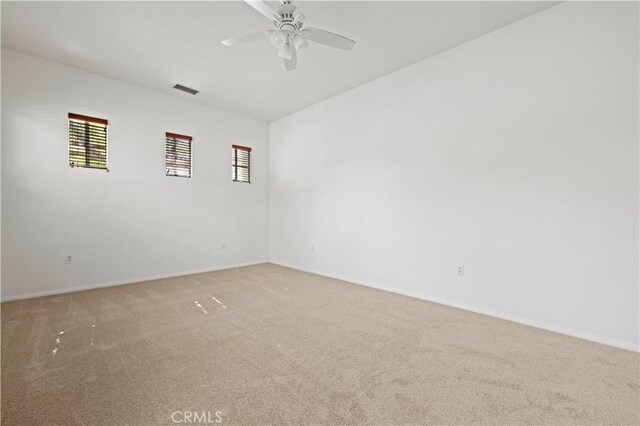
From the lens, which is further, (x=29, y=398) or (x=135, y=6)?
(x=135, y=6)

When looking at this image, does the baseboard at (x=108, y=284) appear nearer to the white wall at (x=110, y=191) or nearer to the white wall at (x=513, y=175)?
the white wall at (x=110, y=191)

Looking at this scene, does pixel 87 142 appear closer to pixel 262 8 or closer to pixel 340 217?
pixel 262 8

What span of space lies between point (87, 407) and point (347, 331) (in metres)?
2.03

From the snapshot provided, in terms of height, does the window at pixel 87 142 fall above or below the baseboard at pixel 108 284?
above

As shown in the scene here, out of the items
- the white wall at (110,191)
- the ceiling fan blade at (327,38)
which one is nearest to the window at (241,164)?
the white wall at (110,191)

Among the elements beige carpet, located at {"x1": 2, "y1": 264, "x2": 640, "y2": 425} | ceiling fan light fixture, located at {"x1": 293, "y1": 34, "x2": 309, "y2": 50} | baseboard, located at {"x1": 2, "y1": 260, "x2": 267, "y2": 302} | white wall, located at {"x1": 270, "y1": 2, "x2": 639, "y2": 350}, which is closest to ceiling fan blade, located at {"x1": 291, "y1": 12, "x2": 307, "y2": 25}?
ceiling fan light fixture, located at {"x1": 293, "y1": 34, "x2": 309, "y2": 50}

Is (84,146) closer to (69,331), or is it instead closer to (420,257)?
(69,331)

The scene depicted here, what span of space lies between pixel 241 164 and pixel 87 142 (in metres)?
2.66

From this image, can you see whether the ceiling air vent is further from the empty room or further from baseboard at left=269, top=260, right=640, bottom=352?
baseboard at left=269, top=260, right=640, bottom=352

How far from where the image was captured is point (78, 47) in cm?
364

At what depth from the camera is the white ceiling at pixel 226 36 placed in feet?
9.62

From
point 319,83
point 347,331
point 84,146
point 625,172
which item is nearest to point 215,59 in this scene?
point 319,83

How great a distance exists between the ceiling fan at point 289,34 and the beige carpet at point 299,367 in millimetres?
2829

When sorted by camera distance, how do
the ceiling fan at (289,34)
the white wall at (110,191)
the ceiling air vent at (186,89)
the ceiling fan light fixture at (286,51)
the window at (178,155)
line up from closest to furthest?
the ceiling fan at (289,34) < the ceiling fan light fixture at (286,51) < the white wall at (110,191) < the ceiling air vent at (186,89) < the window at (178,155)
